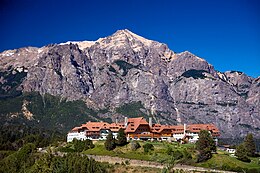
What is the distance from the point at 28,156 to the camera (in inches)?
4218

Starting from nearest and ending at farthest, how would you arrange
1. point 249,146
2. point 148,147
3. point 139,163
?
point 139,163 < point 148,147 < point 249,146

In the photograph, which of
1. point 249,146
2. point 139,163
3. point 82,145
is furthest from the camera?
point 82,145

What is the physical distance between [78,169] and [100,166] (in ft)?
23.4

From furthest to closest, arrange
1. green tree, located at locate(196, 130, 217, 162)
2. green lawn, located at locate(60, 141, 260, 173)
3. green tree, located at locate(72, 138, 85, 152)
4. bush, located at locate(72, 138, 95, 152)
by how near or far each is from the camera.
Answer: bush, located at locate(72, 138, 95, 152), green tree, located at locate(72, 138, 85, 152), green tree, located at locate(196, 130, 217, 162), green lawn, located at locate(60, 141, 260, 173)

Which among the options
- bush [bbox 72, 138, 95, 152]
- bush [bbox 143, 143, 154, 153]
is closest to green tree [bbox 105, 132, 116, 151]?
bush [bbox 72, 138, 95, 152]

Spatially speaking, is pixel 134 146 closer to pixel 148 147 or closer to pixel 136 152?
pixel 136 152

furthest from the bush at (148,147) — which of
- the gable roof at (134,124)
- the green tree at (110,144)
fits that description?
the gable roof at (134,124)

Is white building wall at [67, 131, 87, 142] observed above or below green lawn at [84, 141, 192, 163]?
above

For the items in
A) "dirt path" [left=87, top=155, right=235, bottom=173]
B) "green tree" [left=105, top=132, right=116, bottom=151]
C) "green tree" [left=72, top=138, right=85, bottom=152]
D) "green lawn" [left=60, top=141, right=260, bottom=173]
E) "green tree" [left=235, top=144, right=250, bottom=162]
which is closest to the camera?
"dirt path" [left=87, top=155, right=235, bottom=173]

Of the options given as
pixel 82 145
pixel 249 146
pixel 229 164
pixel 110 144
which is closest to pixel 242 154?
pixel 229 164

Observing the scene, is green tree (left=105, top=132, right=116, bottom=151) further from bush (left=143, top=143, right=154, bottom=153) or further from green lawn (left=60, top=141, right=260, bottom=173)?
bush (left=143, top=143, right=154, bottom=153)

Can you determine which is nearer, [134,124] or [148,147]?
[148,147]

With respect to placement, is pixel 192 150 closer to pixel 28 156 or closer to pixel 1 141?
pixel 28 156

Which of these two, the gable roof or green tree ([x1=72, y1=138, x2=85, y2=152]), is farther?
the gable roof
